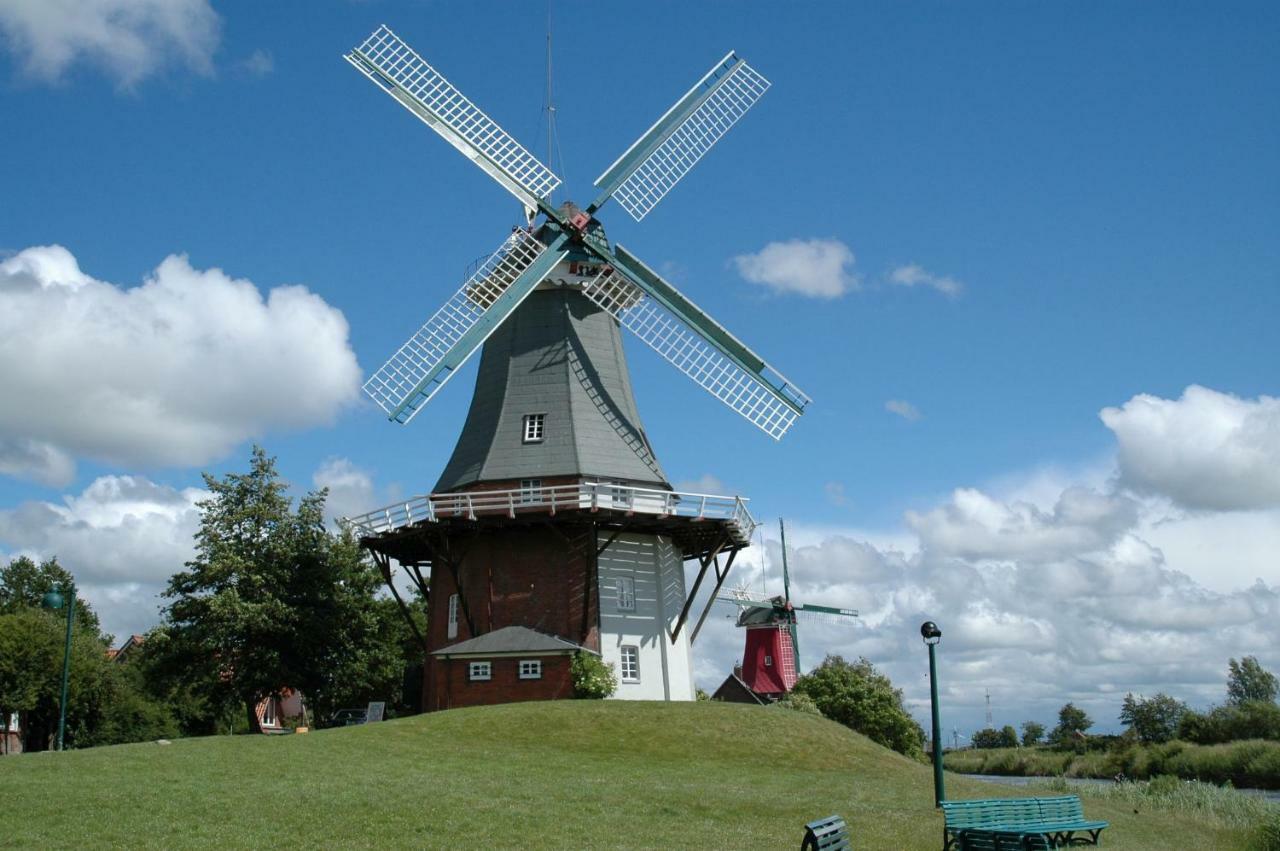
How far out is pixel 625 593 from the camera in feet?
106

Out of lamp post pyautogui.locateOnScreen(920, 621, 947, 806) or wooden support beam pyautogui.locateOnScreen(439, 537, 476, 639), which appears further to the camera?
wooden support beam pyautogui.locateOnScreen(439, 537, 476, 639)

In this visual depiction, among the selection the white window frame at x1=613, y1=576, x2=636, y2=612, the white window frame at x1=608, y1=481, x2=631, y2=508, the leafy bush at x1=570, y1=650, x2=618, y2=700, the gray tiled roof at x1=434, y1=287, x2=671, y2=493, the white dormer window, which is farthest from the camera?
the white dormer window

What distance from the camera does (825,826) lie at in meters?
11.7

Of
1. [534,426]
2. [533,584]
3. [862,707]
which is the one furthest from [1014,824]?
[862,707]

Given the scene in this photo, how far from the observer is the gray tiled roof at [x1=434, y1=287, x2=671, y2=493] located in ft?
106

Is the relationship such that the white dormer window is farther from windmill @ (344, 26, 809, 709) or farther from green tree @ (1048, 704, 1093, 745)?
green tree @ (1048, 704, 1093, 745)

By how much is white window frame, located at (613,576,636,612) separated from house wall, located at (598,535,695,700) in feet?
0.20

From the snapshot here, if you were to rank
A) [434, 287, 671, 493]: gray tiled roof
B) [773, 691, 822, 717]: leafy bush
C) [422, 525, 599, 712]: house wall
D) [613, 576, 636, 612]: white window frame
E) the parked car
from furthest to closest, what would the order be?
[773, 691, 822, 717]: leafy bush, the parked car, [434, 287, 671, 493]: gray tiled roof, [613, 576, 636, 612]: white window frame, [422, 525, 599, 712]: house wall

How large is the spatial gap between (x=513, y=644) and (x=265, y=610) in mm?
8753

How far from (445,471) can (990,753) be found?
40.2 meters

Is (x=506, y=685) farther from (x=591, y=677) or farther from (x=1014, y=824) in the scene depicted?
(x=1014, y=824)

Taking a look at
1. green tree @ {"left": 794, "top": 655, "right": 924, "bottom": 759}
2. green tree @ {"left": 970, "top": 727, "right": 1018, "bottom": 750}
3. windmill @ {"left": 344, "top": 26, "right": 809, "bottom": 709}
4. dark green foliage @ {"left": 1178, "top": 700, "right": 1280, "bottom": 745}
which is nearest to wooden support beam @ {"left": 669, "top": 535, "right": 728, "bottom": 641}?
windmill @ {"left": 344, "top": 26, "right": 809, "bottom": 709}

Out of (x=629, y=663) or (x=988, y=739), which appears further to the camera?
(x=988, y=739)

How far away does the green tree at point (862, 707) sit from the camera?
168 feet
